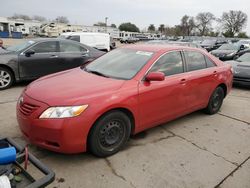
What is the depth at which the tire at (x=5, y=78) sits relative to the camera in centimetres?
671

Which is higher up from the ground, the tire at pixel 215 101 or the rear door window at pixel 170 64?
the rear door window at pixel 170 64

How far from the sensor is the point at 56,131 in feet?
9.53

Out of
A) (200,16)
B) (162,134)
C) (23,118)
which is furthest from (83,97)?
(200,16)

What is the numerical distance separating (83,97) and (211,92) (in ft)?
9.70

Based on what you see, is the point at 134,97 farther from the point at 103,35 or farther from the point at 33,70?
the point at 103,35

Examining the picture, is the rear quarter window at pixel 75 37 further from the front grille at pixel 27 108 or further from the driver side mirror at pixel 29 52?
the front grille at pixel 27 108

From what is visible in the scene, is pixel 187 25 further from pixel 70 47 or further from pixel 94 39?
pixel 70 47

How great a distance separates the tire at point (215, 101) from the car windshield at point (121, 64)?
192cm

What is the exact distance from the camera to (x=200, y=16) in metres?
81.4

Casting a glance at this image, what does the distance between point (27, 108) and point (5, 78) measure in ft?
13.7

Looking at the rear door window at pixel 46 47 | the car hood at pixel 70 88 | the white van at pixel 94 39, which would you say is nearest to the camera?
the car hood at pixel 70 88

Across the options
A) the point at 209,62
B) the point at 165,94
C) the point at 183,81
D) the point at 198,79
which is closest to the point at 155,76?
the point at 165,94

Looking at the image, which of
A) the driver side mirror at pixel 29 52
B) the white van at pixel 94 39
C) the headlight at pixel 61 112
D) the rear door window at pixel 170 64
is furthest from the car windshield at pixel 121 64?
A: the white van at pixel 94 39

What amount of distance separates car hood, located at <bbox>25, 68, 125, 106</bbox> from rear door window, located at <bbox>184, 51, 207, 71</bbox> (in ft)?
5.17
